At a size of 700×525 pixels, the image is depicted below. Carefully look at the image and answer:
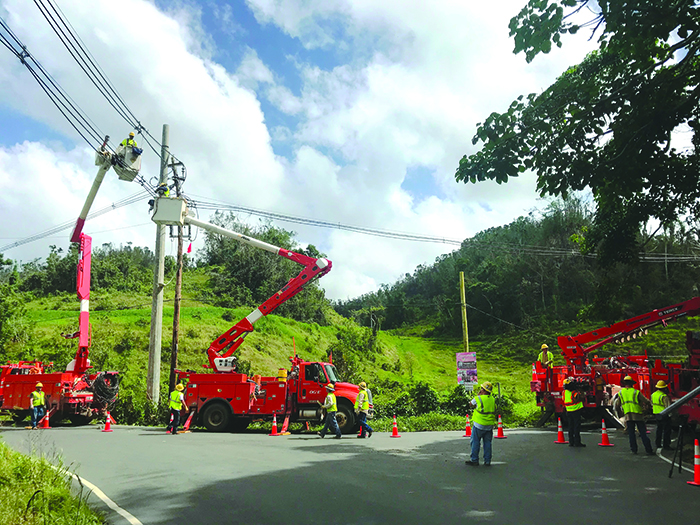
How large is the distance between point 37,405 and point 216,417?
5.64 m

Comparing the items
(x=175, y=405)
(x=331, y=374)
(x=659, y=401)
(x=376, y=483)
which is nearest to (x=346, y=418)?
(x=331, y=374)

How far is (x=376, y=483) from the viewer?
8430 mm

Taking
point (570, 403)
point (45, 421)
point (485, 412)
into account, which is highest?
point (485, 412)

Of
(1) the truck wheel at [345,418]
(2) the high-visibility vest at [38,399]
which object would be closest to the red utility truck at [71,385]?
(2) the high-visibility vest at [38,399]

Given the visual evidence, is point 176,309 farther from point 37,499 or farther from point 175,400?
point 37,499

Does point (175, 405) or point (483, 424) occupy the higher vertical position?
point (483, 424)

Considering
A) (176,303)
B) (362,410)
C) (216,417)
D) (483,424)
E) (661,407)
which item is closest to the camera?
(483,424)

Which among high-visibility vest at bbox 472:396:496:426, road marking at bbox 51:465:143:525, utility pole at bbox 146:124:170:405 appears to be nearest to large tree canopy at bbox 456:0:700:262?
high-visibility vest at bbox 472:396:496:426

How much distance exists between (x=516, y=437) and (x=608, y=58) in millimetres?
10363

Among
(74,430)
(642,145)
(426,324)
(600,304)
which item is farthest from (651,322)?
(426,324)

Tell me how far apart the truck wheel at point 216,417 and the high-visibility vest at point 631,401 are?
11.8 m

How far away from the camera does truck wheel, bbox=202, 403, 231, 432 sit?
58.2 ft

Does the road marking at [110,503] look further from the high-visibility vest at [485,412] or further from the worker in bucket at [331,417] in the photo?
the worker in bucket at [331,417]

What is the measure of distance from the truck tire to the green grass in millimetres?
10043
